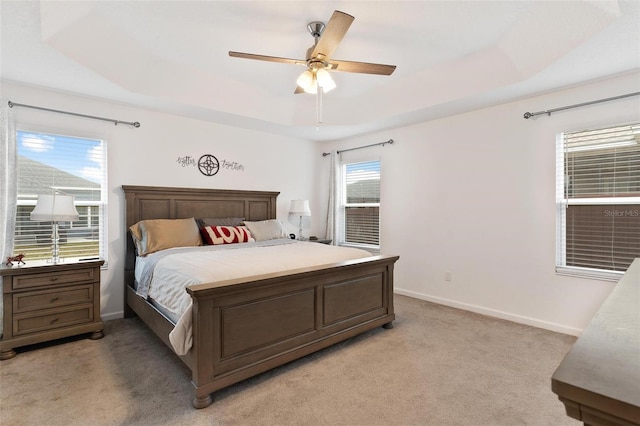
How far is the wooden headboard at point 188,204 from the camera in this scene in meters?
3.70

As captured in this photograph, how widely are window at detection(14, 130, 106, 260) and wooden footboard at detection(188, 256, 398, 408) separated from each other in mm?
2328

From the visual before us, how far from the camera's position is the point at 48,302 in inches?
113

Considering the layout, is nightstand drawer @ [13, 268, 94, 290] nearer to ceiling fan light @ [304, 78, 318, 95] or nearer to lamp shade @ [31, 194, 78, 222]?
lamp shade @ [31, 194, 78, 222]

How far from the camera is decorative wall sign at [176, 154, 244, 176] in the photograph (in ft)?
13.8

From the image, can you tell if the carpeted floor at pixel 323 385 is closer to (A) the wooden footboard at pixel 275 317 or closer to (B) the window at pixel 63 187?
(A) the wooden footboard at pixel 275 317

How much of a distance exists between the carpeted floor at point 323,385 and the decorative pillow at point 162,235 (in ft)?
2.88

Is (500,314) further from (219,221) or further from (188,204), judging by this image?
(188,204)

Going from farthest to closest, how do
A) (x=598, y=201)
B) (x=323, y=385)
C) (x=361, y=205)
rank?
(x=361, y=205) < (x=598, y=201) < (x=323, y=385)

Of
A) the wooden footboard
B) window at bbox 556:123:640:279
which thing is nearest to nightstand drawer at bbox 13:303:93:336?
the wooden footboard

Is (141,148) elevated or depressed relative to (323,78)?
depressed

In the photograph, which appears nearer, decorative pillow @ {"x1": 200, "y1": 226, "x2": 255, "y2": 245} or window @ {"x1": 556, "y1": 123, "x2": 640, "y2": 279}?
window @ {"x1": 556, "y1": 123, "x2": 640, "y2": 279}

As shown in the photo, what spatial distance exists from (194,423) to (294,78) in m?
3.34

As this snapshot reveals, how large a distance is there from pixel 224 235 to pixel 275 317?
5.58ft

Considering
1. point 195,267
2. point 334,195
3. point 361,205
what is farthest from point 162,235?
point 361,205
